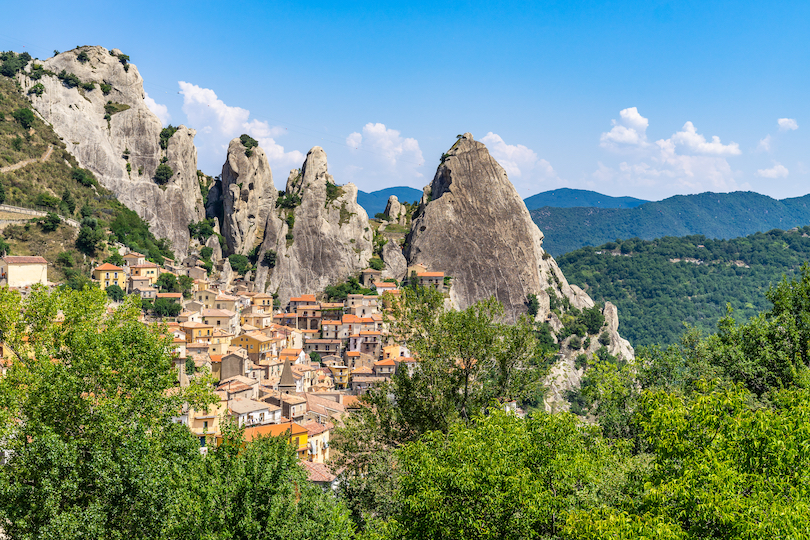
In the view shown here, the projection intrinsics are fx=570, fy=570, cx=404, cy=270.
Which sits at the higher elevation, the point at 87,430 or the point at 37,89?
the point at 37,89

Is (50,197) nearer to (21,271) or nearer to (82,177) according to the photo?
(82,177)

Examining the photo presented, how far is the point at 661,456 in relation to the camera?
13547 mm

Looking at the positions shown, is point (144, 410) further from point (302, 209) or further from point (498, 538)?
point (302, 209)

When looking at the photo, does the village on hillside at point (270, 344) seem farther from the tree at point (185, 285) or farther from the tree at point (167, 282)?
the tree at point (167, 282)

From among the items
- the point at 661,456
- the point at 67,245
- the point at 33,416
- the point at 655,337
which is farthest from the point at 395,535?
the point at 655,337

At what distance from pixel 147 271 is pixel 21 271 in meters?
20.7

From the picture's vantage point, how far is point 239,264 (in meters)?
112

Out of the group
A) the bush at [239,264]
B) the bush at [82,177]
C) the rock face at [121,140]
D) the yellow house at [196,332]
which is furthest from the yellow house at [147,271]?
the bush at [82,177]

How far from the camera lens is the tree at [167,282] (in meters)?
89.3

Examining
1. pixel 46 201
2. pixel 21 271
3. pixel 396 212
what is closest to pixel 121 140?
pixel 46 201

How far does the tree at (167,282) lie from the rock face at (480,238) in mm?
45308

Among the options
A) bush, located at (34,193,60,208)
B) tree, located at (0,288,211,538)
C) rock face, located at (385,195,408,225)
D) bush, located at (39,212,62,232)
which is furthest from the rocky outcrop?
tree, located at (0,288,211,538)

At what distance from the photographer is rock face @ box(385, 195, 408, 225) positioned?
438 ft

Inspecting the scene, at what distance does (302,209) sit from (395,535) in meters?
103
